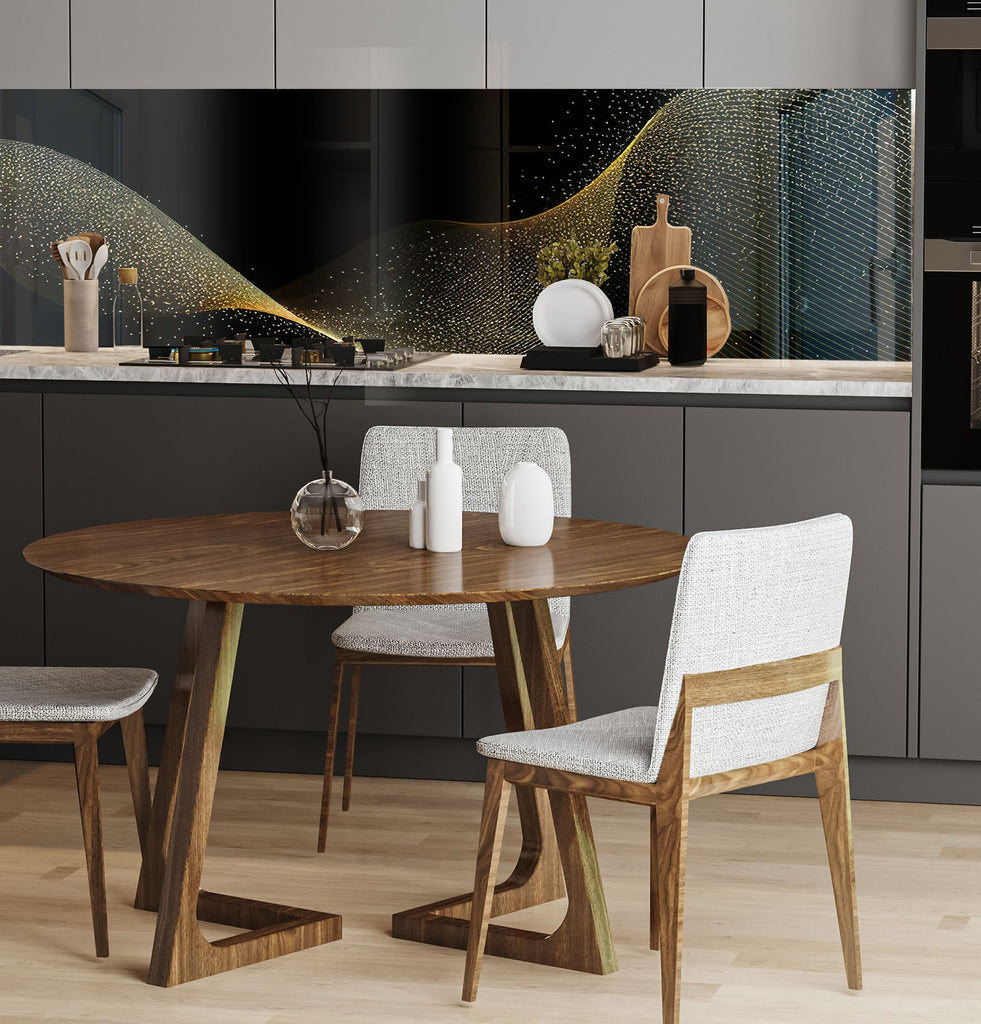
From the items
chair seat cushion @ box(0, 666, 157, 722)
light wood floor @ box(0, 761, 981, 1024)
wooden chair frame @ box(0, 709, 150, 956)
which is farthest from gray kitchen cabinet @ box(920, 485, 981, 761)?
wooden chair frame @ box(0, 709, 150, 956)

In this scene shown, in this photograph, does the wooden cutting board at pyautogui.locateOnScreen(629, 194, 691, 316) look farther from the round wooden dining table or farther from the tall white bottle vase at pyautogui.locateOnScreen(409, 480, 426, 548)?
the tall white bottle vase at pyautogui.locateOnScreen(409, 480, 426, 548)

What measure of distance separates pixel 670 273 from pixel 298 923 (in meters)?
2.19

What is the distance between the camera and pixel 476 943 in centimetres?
266

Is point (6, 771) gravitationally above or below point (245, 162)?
below

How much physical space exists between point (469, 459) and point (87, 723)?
115cm

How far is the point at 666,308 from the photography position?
4.40 meters

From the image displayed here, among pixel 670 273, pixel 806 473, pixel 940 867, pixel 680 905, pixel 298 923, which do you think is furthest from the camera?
pixel 670 273

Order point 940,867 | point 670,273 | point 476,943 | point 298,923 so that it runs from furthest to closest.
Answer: point 670,273
point 940,867
point 298,923
point 476,943

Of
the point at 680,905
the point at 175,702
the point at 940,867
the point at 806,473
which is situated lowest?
the point at 940,867

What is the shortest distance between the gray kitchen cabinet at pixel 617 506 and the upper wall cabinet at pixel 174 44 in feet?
3.74

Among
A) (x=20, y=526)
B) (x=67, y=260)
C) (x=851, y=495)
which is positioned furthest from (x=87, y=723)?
(x=67, y=260)

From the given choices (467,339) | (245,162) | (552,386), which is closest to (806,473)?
(552,386)

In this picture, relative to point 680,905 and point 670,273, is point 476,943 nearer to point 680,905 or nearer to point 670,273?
point 680,905

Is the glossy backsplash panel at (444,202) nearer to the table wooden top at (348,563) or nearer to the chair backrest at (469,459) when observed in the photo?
the chair backrest at (469,459)
